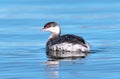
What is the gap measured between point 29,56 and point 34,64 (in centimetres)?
149

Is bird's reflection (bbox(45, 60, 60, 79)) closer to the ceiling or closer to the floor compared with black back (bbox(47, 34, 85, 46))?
closer to the floor

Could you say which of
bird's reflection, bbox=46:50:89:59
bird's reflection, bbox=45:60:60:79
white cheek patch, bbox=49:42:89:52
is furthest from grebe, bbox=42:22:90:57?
bird's reflection, bbox=45:60:60:79

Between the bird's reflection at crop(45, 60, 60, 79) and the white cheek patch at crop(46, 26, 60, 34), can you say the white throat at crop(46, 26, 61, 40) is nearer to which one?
the white cheek patch at crop(46, 26, 60, 34)

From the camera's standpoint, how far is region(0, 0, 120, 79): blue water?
650 inches

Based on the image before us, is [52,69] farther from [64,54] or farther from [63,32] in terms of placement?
[63,32]

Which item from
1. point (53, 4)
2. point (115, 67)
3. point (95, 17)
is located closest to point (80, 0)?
point (53, 4)

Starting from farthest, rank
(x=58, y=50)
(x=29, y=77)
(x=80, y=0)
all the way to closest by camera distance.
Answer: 1. (x=80, y=0)
2. (x=58, y=50)
3. (x=29, y=77)

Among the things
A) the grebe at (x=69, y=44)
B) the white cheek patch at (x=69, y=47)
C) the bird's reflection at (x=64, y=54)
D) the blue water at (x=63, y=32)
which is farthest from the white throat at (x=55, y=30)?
the bird's reflection at (x=64, y=54)

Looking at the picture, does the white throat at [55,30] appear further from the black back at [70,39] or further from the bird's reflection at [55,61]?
the bird's reflection at [55,61]

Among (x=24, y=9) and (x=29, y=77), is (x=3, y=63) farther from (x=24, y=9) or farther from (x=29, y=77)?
(x=24, y=9)

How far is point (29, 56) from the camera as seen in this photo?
62.9ft

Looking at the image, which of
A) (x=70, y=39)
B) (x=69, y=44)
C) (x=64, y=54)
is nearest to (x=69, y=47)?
(x=69, y=44)

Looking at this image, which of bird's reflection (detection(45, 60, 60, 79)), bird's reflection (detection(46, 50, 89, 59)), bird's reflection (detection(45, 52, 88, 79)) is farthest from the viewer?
bird's reflection (detection(46, 50, 89, 59))

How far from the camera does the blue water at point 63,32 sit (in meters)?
16.5
